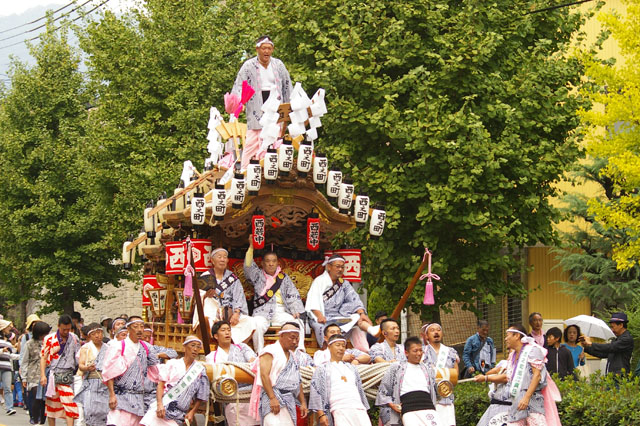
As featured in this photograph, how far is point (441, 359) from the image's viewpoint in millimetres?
13141

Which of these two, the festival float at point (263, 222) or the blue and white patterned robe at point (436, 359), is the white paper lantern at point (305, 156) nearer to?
the festival float at point (263, 222)

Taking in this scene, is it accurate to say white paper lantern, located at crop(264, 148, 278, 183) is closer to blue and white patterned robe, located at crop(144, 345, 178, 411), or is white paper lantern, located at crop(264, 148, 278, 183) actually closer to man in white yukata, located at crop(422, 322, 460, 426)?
blue and white patterned robe, located at crop(144, 345, 178, 411)

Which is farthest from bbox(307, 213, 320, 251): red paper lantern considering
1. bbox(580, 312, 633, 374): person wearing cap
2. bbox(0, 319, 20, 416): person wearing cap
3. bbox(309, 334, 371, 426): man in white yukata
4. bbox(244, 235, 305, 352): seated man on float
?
bbox(0, 319, 20, 416): person wearing cap

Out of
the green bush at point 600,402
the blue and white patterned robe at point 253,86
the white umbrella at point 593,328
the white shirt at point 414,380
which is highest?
the blue and white patterned robe at point 253,86

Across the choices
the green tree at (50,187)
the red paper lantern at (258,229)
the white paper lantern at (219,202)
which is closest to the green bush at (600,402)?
the red paper lantern at (258,229)

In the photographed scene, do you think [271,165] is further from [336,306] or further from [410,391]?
[410,391]

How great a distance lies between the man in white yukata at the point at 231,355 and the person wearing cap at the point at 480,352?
5.39 meters

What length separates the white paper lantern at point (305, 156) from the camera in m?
13.2

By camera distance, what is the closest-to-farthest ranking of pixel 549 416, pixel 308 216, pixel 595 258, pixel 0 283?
pixel 549 416, pixel 308 216, pixel 595 258, pixel 0 283

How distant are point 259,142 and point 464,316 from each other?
1526 centimetres

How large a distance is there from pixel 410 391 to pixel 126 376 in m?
3.56

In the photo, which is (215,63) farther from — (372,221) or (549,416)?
(549,416)

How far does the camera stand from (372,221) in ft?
47.4

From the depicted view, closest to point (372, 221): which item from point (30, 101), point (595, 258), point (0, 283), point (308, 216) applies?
point (308, 216)
